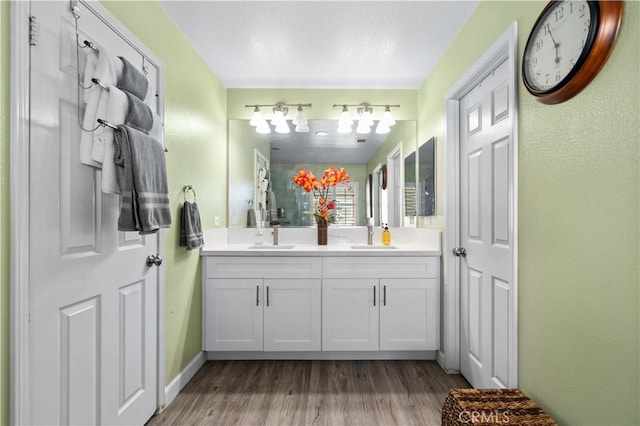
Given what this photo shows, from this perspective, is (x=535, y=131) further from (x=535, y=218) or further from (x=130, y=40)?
(x=130, y=40)

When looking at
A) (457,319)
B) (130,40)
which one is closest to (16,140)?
(130,40)

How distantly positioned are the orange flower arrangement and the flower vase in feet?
0.24

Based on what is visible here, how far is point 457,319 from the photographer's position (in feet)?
7.50

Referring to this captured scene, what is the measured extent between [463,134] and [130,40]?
6.70 ft

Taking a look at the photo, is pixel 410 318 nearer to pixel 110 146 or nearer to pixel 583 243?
pixel 583 243

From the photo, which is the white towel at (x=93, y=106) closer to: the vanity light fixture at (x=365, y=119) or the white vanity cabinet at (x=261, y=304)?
the white vanity cabinet at (x=261, y=304)

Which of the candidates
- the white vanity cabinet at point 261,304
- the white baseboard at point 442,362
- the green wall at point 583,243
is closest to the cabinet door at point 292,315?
the white vanity cabinet at point 261,304

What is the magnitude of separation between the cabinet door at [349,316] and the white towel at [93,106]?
168 centimetres

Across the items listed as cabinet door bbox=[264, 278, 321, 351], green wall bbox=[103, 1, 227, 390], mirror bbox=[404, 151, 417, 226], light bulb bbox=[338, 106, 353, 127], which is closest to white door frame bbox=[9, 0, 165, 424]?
green wall bbox=[103, 1, 227, 390]

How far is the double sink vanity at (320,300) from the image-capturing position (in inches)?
96.1

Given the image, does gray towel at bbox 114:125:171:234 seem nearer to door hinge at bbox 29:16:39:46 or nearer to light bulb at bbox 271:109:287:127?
door hinge at bbox 29:16:39:46

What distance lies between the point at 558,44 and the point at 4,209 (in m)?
1.93

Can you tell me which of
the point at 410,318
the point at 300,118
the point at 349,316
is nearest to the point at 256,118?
the point at 300,118

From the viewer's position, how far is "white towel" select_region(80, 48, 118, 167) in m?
1.26
